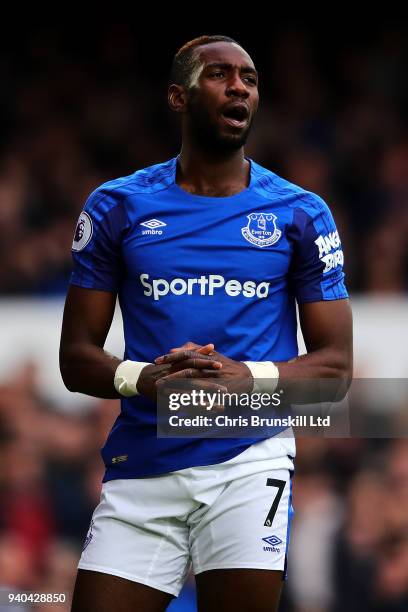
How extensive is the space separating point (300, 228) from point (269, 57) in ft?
18.7

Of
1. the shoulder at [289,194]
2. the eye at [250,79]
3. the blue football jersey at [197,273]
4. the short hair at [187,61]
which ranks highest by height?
the short hair at [187,61]

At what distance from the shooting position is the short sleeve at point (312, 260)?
4.33 m

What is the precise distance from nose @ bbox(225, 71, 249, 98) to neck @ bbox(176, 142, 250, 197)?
219 millimetres

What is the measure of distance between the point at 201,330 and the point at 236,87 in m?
0.84

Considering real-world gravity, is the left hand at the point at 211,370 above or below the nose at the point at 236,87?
below

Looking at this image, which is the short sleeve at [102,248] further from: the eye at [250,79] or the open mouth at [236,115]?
the eye at [250,79]

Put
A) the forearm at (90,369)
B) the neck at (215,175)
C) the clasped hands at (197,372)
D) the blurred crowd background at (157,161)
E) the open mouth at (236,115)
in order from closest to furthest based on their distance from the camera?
the clasped hands at (197,372) < the forearm at (90,369) < the open mouth at (236,115) < the neck at (215,175) < the blurred crowd background at (157,161)

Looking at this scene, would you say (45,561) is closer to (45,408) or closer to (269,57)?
(45,408)

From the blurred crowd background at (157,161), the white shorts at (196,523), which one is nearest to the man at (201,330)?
the white shorts at (196,523)

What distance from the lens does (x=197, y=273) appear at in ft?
13.9

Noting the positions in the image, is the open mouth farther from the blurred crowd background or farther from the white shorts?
the blurred crowd background

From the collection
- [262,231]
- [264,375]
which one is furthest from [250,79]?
[264,375]

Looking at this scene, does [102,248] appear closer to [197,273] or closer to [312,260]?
[197,273]

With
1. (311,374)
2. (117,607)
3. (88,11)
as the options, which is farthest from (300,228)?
(88,11)
